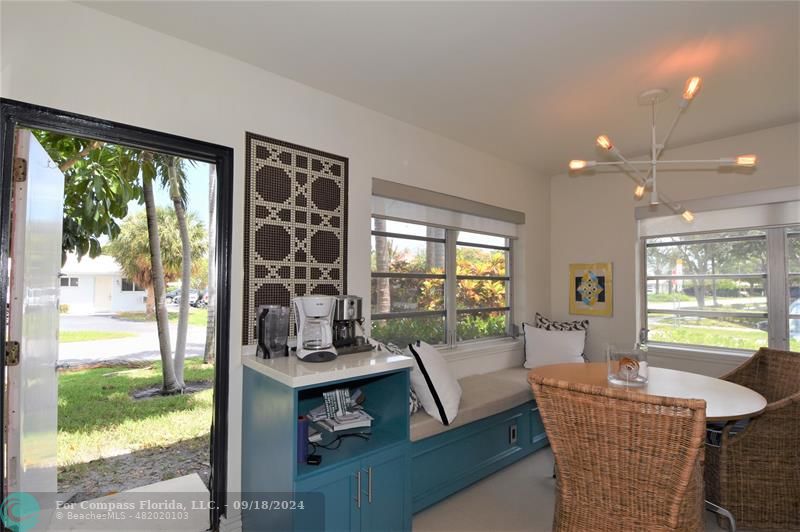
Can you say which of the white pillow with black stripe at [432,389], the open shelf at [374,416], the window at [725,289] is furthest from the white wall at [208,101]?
the window at [725,289]

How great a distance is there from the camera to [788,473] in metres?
2.08

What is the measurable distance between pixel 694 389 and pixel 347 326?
75.4 inches

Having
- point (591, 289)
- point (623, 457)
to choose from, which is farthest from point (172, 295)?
point (591, 289)

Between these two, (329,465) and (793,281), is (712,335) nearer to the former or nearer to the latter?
(793,281)

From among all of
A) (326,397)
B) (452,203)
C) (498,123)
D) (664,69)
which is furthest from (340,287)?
(664,69)

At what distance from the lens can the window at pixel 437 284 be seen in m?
3.04

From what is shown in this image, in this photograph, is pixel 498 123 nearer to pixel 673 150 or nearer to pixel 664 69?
pixel 664 69

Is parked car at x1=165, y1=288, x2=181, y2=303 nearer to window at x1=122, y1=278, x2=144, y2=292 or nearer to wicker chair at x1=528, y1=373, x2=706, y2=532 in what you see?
window at x1=122, y1=278, x2=144, y2=292

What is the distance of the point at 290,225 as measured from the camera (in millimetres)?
2365

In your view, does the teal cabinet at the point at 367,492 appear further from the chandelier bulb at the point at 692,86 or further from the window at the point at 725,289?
the window at the point at 725,289

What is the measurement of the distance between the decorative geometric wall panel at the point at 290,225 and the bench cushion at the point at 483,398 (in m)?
0.97

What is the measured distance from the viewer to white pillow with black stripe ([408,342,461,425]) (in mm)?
2387

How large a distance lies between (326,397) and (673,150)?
3.67 m

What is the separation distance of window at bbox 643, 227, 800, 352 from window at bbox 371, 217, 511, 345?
142 cm
